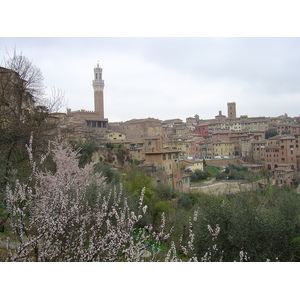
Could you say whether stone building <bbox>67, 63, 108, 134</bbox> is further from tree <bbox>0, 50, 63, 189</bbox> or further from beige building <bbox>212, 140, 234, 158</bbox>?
tree <bbox>0, 50, 63, 189</bbox>

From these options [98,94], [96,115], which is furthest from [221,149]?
[98,94]

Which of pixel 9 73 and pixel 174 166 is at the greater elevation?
pixel 9 73

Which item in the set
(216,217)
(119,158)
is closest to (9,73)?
(216,217)

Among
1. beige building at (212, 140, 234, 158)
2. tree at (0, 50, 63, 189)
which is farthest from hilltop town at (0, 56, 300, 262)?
beige building at (212, 140, 234, 158)

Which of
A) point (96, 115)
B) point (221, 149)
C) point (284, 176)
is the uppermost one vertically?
point (96, 115)

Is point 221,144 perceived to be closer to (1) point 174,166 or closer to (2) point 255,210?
(1) point 174,166

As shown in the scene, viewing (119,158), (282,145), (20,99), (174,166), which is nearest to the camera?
(20,99)

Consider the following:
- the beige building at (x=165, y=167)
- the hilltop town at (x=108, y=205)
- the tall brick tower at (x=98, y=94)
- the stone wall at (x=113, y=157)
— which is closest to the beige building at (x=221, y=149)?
the hilltop town at (x=108, y=205)

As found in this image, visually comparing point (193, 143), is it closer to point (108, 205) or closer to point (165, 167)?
point (165, 167)
